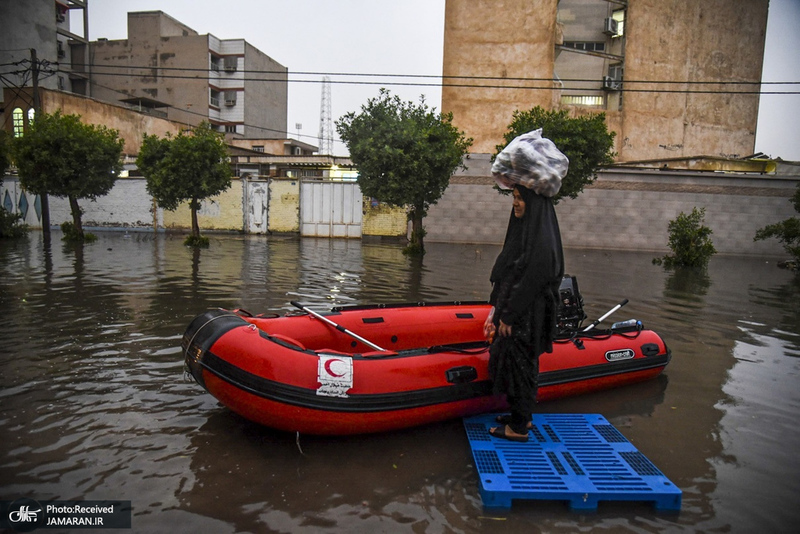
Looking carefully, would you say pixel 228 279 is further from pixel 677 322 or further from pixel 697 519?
pixel 697 519

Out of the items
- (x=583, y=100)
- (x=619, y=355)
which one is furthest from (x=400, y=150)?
(x=583, y=100)

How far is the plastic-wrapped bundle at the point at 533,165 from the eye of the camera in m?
3.10

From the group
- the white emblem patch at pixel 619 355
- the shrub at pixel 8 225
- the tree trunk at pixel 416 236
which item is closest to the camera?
the white emblem patch at pixel 619 355

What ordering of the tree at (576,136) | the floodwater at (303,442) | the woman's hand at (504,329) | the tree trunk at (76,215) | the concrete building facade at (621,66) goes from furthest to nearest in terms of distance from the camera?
the concrete building facade at (621,66) → the tree trunk at (76,215) → the tree at (576,136) → the woman's hand at (504,329) → the floodwater at (303,442)

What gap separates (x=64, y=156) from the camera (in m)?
16.2

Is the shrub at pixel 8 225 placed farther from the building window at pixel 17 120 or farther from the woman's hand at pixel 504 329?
the woman's hand at pixel 504 329

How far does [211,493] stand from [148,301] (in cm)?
538

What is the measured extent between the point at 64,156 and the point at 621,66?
29095 mm

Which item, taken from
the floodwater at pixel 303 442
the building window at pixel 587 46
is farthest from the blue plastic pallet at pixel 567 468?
the building window at pixel 587 46

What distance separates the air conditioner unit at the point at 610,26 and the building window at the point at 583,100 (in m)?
3.98

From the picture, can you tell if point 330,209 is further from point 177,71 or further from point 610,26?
point 177,71

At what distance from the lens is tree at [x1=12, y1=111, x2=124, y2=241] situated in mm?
15984

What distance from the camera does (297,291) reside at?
27.8 ft

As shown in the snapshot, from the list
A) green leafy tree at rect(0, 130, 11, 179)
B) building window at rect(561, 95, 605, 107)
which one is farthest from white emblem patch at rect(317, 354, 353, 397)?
building window at rect(561, 95, 605, 107)
